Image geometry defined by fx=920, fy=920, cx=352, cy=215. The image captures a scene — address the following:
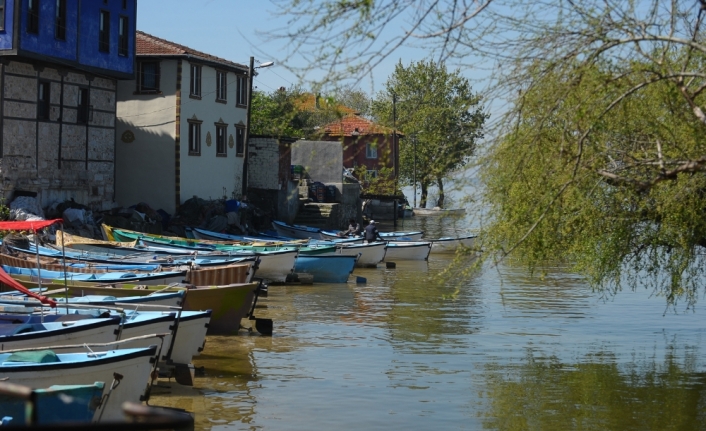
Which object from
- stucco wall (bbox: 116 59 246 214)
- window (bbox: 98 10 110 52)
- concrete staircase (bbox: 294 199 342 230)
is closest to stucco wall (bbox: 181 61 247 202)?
stucco wall (bbox: 116 59 246 214)

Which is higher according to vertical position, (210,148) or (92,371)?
(210,148)

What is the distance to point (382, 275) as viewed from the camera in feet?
109

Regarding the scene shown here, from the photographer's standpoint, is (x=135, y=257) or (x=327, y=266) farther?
(x=327, y=266)

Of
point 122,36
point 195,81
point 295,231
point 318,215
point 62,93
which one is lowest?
point 295,231

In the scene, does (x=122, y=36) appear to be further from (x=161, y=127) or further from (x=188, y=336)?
(x=188, y=336)

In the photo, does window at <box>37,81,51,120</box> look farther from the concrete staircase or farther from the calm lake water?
the concrete staircase

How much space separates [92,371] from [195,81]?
31183 millimetres

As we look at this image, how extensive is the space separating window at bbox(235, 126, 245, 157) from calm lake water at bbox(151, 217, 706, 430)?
20.1 m

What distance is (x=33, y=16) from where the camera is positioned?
30.2m

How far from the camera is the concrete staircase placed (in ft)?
157

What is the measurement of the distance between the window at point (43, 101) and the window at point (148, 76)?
706 centimetres

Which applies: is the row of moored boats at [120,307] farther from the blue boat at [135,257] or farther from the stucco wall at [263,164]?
the stucco wall at [263,164]

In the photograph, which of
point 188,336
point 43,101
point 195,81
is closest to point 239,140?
point 195,81

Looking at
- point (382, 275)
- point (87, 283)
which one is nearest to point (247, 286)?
point (87, 283)
